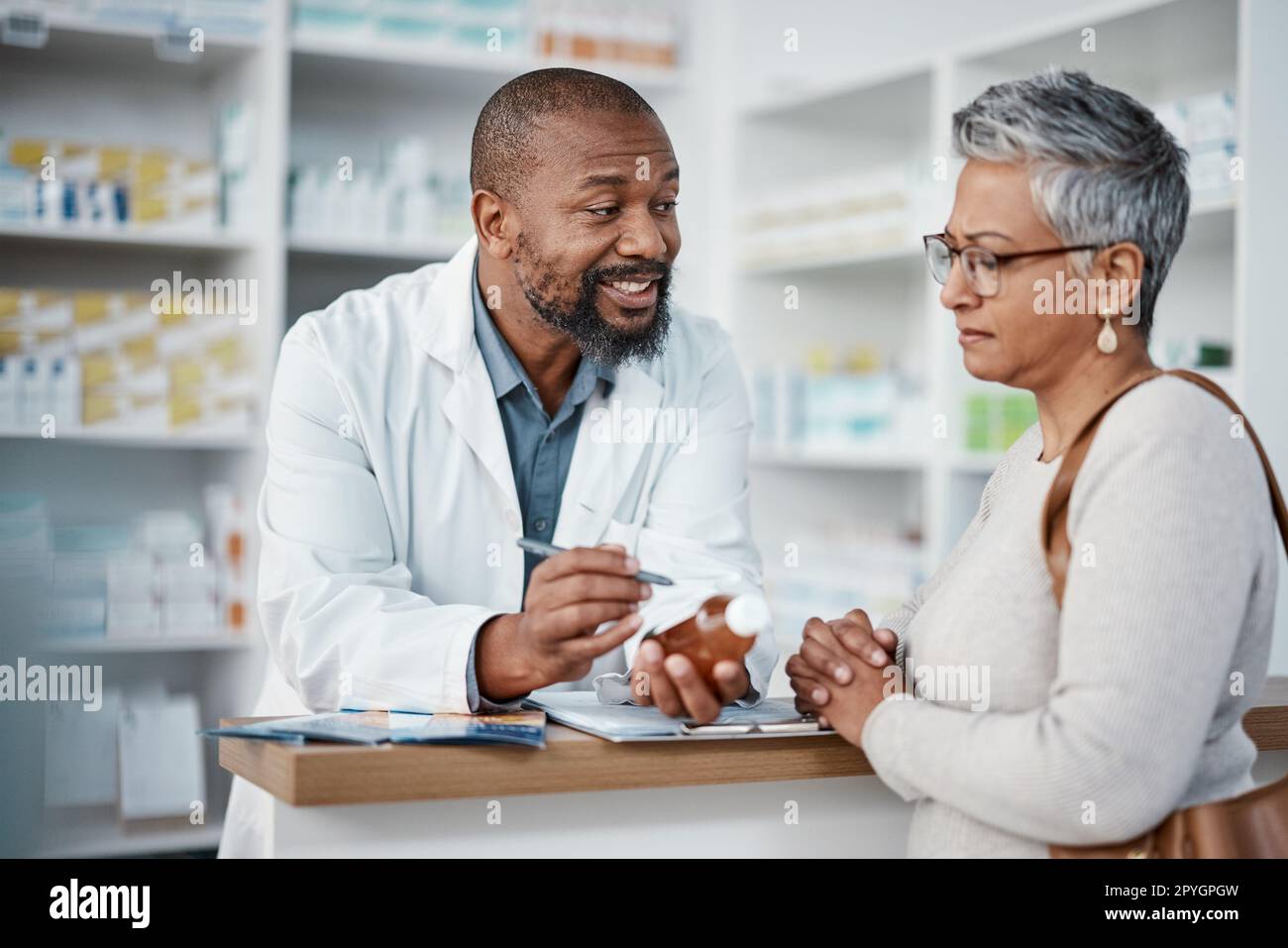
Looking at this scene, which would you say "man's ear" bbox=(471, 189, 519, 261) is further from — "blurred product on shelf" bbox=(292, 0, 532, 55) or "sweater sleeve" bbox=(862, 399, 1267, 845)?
"blurred product on shelf" bbox=(292, 0, 532, 55)

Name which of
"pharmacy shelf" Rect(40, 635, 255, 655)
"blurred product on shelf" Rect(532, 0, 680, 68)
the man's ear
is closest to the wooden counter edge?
the man's ear

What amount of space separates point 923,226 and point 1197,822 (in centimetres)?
281

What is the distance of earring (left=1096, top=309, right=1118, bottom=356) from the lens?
136cm

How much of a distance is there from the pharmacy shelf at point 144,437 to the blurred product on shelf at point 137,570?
6.2 inches

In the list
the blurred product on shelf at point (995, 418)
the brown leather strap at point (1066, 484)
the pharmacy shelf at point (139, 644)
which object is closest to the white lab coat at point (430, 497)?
the brown leather strap at point (1066, 484)

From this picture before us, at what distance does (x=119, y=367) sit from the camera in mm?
3631

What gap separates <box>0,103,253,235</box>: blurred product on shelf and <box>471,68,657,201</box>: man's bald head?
1.89m

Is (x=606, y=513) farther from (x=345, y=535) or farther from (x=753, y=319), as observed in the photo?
(x=753, y=319)

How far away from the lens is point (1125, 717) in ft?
3.76

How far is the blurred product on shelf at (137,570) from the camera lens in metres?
3.55

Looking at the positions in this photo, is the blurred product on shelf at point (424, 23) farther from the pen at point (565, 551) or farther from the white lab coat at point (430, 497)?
the pen at point (565, 551)

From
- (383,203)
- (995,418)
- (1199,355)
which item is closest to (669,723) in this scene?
(1199,355)
